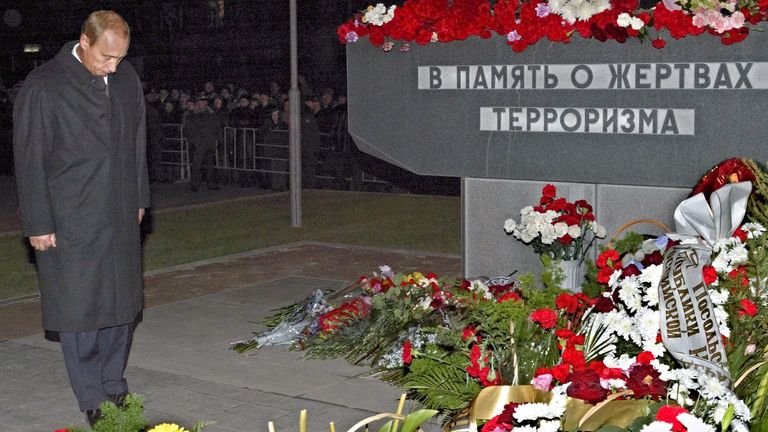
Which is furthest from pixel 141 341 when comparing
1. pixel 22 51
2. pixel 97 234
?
pixel 22 51

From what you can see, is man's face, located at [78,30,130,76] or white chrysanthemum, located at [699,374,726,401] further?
man's face, located at [78,30,130,76]

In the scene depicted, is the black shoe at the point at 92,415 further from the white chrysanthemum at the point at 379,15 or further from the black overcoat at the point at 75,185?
the white chrysanthemum at the point at 379,15

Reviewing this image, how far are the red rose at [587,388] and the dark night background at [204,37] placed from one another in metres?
29.5

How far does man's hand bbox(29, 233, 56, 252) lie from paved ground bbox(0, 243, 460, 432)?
37.3 inches

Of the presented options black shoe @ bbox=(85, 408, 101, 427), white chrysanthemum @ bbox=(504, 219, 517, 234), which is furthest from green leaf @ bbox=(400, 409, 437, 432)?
white chrysanthemum @ bbox=(504, 219, 517, 234)

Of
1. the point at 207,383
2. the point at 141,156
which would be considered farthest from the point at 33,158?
the point at 207,383

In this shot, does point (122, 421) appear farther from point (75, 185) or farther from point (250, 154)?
point (250, 154)

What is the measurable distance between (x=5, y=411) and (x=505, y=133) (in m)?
3.73

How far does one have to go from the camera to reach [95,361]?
19.2ft

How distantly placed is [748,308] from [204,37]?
36881mm

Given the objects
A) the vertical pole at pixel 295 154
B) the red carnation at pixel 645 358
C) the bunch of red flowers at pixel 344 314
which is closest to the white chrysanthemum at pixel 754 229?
the red carnation at pixel 645 358

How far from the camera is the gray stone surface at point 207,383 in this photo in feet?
19.5

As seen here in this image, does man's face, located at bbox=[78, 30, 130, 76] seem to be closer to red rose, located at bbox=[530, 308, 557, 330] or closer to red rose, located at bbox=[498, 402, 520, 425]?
red rose, located at bbox=[530, 308, 557, 330]

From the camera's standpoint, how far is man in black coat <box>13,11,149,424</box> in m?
5.59
